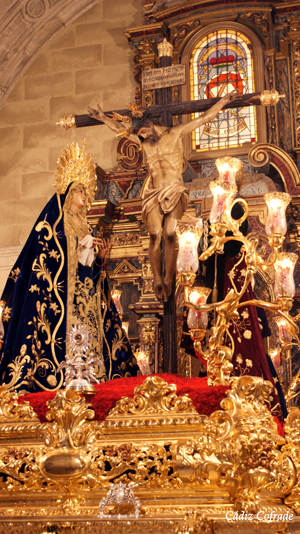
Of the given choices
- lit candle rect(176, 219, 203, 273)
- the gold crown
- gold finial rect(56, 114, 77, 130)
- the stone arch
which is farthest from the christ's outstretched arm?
the stone arch

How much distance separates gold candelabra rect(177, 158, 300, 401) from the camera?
369 centimetres

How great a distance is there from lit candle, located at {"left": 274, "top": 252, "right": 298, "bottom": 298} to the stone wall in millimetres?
5607

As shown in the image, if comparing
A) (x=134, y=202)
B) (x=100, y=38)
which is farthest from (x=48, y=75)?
(x=134, y=202)

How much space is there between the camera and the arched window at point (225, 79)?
28.8 feet

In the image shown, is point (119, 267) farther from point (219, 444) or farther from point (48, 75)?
point (219, 444)

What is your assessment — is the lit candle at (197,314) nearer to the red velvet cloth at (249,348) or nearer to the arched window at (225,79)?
the red velvet cloth at (249,348)

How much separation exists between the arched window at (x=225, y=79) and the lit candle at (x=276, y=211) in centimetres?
482

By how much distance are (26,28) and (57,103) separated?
1871 mm

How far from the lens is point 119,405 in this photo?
3.16 meters

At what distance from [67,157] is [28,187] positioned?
4670 mm

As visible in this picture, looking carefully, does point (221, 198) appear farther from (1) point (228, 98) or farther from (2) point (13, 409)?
(2) point (13, 409)

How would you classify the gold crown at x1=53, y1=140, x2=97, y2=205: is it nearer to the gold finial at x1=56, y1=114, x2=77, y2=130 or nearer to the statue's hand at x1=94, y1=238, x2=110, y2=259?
the gold finial at x1=56, y1=114, x2=77, y2=130

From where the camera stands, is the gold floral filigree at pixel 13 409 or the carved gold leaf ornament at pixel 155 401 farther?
A: the gold floral filigree at pixel 13 409

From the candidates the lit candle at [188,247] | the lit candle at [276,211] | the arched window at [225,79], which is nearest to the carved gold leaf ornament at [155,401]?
the lit candle at [188,247]
